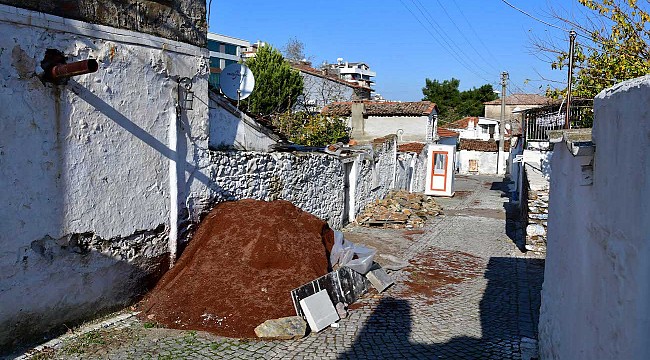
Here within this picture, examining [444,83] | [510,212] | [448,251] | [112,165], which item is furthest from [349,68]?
[112,165]

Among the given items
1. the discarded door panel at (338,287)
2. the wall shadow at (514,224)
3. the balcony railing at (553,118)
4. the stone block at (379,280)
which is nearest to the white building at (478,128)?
the wall shadow at (514,224)

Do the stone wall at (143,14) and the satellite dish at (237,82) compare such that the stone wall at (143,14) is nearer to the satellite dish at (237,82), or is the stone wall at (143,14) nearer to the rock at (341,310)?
the satellite dish at (237,82)

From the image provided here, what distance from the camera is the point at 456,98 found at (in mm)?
59781

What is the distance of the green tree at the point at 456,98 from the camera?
5906 cm

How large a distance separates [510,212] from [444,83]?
44100 mm

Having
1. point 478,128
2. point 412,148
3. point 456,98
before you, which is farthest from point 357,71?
point 412,148

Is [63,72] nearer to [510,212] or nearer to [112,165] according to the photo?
[112,165]

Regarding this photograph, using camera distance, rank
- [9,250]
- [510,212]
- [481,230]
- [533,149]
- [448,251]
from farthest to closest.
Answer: [510,212], [533,149], [481,230], [448,251], [9,250]

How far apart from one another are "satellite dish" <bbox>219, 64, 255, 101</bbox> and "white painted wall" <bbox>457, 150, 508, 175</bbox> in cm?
3394

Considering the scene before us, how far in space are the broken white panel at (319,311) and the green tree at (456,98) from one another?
5360 cm

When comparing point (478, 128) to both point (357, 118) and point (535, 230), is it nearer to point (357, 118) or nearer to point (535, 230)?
point (357, 118)

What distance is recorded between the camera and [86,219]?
6.59m

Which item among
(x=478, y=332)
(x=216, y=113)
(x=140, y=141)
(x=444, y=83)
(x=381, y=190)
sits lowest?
(x=478, y=332)

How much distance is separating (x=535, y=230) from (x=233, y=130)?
715 centimetres
